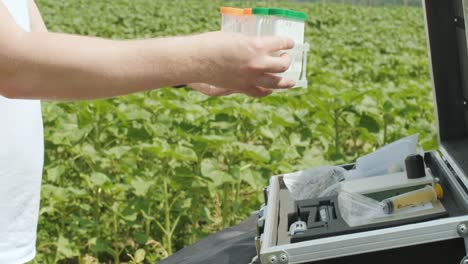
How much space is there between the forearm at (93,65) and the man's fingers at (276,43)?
0.14 metres

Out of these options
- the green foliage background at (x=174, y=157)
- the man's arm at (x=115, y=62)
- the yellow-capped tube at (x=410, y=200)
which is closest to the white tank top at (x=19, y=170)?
the man's arm at (x=115, y=62)

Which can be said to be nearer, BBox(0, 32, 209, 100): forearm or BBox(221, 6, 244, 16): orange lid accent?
BBox(0, 32, 209, 100): forearm

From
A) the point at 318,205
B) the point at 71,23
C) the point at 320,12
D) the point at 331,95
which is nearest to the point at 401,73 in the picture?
the point at 331,95

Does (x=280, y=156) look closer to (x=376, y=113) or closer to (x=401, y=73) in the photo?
(x=376, y=113)

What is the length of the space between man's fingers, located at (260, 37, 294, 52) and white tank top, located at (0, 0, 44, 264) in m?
0.54

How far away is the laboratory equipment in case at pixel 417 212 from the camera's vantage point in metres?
1.83

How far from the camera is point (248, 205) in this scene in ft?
15.7

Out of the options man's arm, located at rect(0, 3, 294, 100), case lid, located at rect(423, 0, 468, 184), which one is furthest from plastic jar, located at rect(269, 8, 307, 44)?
case lid, located at rect(423, 0, 468, 184)

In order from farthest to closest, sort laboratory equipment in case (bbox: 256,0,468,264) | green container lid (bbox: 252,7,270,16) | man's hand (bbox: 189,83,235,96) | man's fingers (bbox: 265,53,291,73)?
man's hand (bbox: 189,83,235,96) < green container lid (bbox: 252,7,270,16) < man's fingers (bbox: 265,53,291,73) < laboratory equipment in case (bbox: 256,0,468,264)

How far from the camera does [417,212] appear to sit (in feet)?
6.45

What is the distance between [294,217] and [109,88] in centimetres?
54

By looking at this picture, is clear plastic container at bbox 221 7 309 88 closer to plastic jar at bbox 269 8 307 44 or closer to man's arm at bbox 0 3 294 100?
plastic jar at bbox 269 8 307 44

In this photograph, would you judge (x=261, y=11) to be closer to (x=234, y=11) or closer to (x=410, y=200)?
(x=234, y=11)

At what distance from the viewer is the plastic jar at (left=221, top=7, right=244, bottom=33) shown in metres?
2.11
